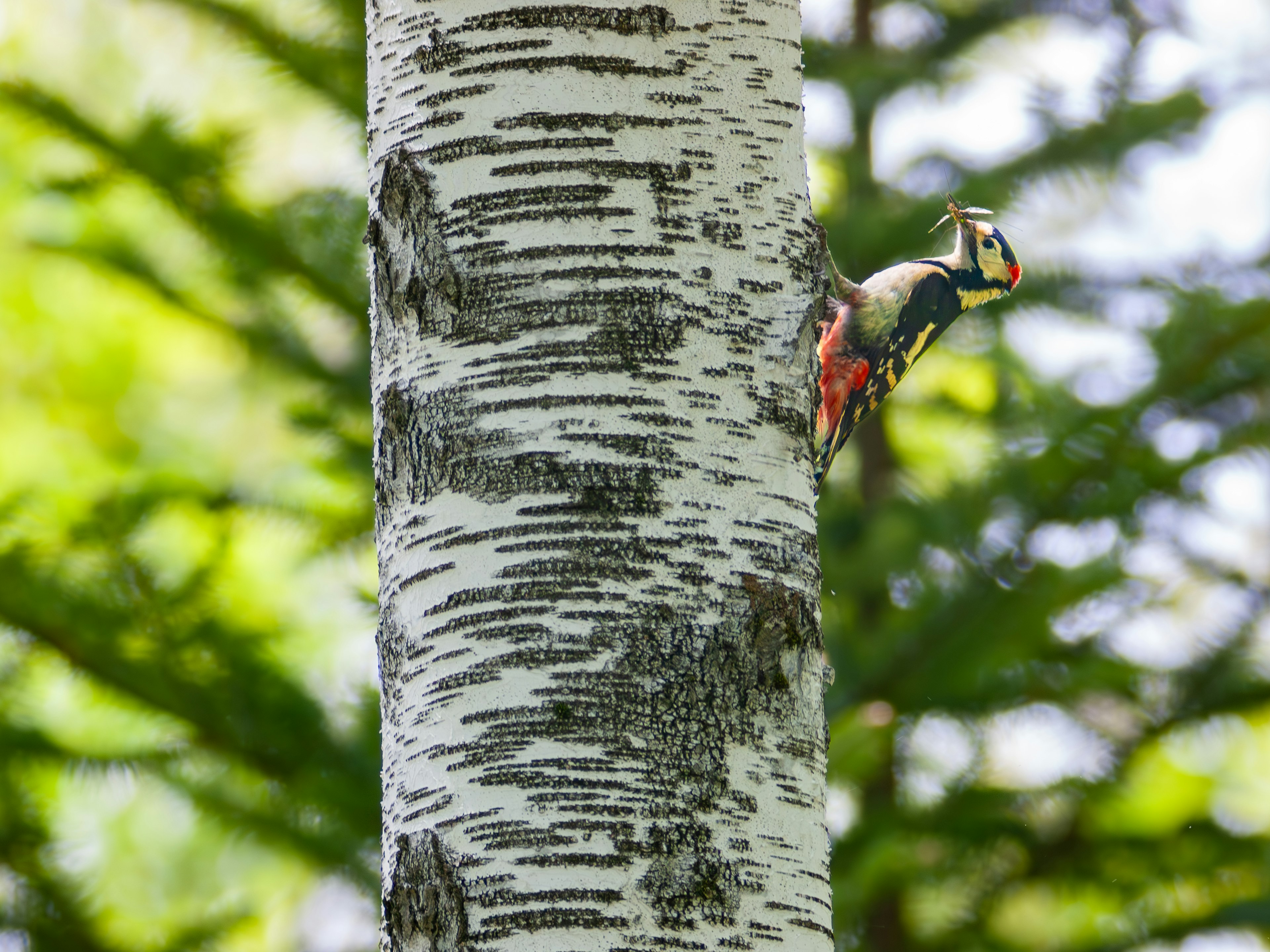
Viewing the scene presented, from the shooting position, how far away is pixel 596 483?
101cm

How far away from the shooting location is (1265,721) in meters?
5.54

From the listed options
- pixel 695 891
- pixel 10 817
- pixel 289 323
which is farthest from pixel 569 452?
pixel 289 323

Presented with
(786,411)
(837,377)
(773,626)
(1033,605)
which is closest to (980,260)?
(837,377)

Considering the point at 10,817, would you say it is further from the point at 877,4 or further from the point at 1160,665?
the point at 877,4

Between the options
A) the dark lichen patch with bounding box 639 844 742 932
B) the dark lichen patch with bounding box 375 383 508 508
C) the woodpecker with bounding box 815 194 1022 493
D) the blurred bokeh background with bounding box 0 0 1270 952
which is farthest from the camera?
the blurred bokeh background with bounding box 0 0 1270 952

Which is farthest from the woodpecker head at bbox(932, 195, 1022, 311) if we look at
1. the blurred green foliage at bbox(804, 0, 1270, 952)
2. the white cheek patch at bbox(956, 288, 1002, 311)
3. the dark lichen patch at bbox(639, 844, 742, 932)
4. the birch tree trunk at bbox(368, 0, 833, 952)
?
the blurred green foliage at bbox(804, 0, 1270, 952)

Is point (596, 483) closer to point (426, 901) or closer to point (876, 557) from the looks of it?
point (426, 901)

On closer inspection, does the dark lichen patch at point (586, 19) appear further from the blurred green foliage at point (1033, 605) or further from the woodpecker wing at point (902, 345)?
the blurred green foliage at point (1033, 605)


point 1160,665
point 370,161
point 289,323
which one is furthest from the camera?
point 289,323

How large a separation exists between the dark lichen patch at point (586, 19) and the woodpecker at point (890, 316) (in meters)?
1.23

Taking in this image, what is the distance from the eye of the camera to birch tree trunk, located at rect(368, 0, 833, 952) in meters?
0.96

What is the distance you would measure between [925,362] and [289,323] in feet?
10.3

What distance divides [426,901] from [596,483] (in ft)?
1.19

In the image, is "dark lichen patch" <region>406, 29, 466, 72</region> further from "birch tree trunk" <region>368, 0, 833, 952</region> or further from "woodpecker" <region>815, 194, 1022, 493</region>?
"woodpecker" <region>815, 194, 1022, 493</region>
